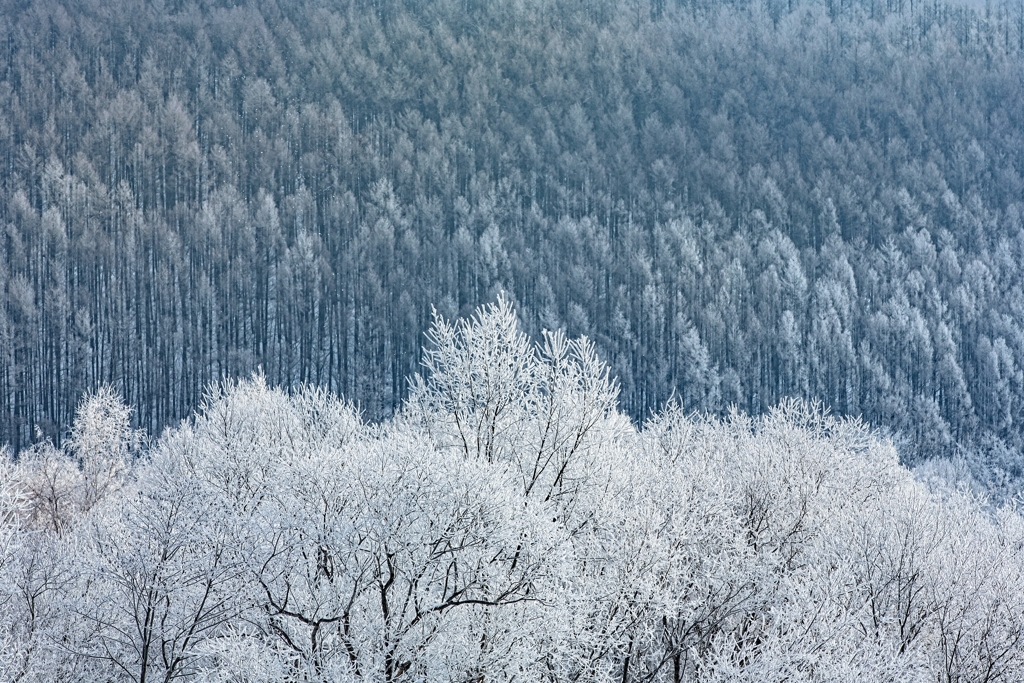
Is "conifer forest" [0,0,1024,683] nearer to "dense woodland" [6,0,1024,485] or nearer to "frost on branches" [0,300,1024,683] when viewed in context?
"frost on branches" [0,300,1024,683]

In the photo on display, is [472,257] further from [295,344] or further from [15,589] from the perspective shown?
[15,589]

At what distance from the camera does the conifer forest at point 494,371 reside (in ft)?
60.2

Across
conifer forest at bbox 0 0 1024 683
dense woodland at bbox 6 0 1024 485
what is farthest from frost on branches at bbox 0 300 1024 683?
dense woodland at bbox 6 0 1024 485

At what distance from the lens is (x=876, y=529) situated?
28297 mm

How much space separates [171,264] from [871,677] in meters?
125

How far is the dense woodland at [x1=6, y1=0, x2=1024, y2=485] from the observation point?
111438 millimetres

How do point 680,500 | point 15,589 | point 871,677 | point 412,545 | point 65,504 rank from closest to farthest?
point 412,545
point 871,677
point 15,589
point 680,500
point 65,504

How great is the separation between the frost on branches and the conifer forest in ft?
0.39

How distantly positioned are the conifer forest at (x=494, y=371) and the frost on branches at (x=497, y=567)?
12 cm

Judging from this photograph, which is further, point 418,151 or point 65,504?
point 418,151

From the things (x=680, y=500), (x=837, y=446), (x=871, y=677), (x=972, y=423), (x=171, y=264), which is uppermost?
(x=171, y=264)

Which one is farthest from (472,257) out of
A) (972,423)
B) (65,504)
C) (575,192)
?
(65,504)

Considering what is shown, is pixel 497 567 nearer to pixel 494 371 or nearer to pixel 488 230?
pixel 494 371

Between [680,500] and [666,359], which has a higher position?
[666,359]
